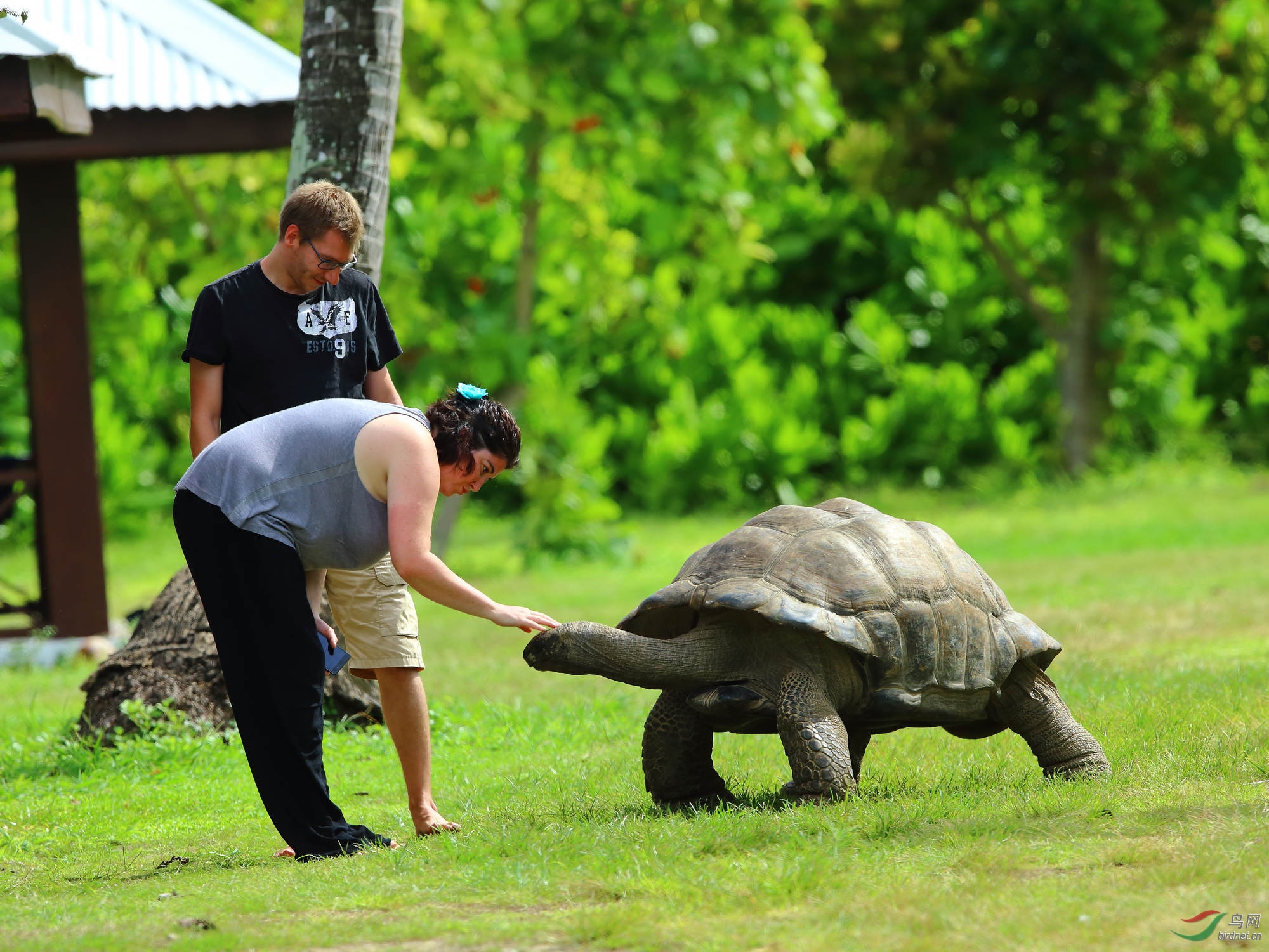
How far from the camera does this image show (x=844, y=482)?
16812mm

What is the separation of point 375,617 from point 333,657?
18 cm

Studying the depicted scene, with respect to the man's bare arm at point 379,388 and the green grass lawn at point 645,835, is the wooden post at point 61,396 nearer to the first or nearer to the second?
the green grass lawn at point 645,835

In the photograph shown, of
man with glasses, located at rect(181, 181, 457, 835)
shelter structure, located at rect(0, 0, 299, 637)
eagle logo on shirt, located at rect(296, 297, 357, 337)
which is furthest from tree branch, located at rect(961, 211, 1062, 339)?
man with glasses, located at rect(181, 181, 457, 835)

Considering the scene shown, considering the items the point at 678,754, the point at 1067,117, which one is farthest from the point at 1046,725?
the point at 1067,117

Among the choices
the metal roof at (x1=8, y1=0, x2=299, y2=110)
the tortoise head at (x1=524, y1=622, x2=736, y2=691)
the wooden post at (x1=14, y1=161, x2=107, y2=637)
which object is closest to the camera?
the tortoise head at (x1=524, y1=622, x2=736, y2=691)

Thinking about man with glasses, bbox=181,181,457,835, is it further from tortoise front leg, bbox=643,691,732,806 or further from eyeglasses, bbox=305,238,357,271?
tortoise front leg, bbox=643,691,732,806

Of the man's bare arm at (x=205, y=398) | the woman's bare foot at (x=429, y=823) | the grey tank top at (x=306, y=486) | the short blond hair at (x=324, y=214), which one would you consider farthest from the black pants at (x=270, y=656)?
the short blond hair at (x=324, y=214)

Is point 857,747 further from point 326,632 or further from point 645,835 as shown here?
point 326,632

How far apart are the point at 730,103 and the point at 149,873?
8.63 m

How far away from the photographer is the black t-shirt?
4.73 metres

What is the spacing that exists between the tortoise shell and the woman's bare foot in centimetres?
84

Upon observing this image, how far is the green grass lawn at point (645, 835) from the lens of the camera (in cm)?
345

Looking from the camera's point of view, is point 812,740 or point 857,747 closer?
point 812,740

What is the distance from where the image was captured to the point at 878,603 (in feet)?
14.9
